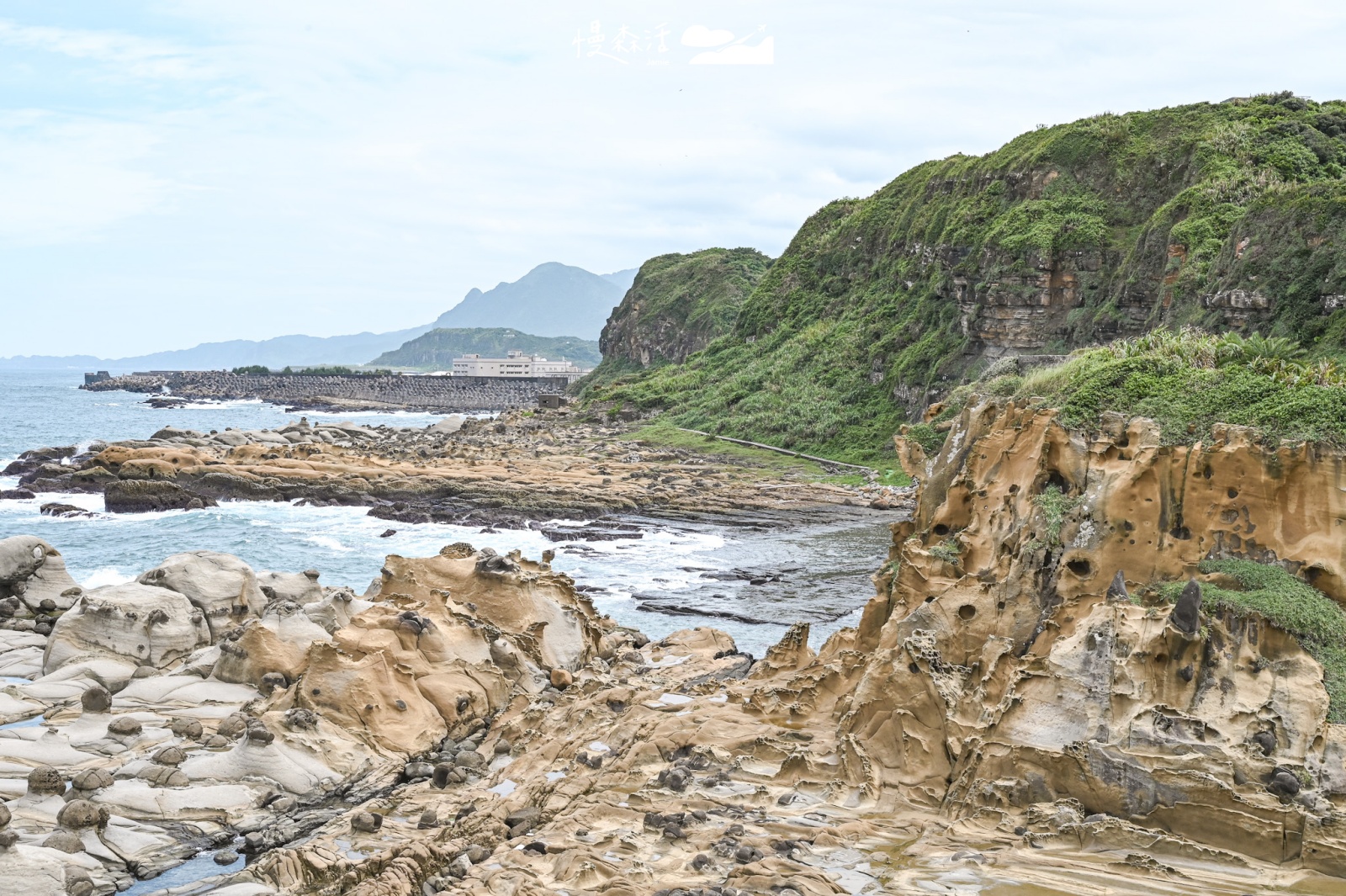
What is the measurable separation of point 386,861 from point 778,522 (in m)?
27.6

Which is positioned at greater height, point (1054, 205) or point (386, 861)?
point (1054, 205)

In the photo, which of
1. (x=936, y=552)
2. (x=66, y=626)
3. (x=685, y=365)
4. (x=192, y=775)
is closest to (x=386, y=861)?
(x=192, y=775)

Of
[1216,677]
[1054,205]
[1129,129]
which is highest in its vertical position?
[1129,129]

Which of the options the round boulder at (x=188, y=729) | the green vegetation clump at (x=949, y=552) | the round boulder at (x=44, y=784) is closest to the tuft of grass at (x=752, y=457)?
the green vegetation clump at (x=949, y=552)

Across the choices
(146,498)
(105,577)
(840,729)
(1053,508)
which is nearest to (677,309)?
(146,498)

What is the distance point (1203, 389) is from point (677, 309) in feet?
348

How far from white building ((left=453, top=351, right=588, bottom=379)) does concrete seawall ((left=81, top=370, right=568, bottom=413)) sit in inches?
266

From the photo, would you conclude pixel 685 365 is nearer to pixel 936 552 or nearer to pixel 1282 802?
pixel 936 552

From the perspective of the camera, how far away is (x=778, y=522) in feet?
125

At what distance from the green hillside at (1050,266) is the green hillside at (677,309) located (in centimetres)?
3085

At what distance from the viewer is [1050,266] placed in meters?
50.4

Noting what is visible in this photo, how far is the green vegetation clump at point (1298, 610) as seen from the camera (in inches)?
408

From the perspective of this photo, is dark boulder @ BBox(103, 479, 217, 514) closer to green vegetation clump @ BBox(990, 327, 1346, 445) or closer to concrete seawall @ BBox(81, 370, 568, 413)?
green vegetation clump @ BBox(990, 327, 1346, 445)

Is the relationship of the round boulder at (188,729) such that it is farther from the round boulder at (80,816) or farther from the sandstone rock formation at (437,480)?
the sandstone rock formation at (437,480)
